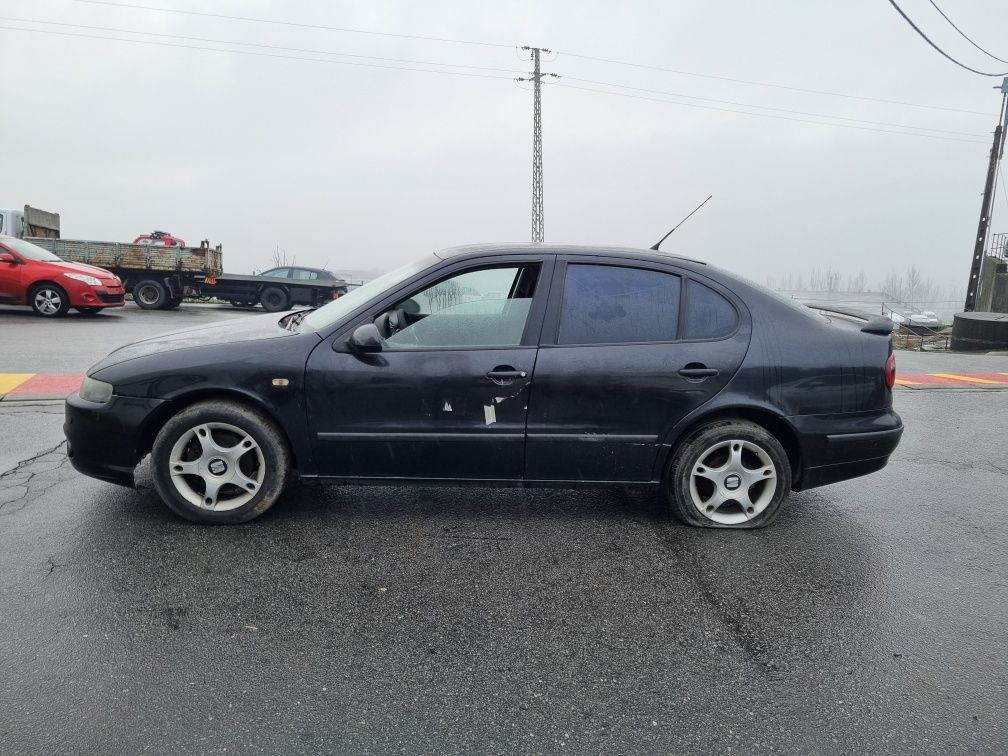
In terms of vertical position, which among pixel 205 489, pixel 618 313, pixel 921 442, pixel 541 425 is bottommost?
pixel 921 442

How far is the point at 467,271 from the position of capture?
384cm

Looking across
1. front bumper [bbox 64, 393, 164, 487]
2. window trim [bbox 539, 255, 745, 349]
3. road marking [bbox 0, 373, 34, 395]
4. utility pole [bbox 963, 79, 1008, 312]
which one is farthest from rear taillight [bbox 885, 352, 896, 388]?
utility pole [bbox 963, 79, 1008, 312]

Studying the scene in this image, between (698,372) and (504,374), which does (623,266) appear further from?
(504,374)

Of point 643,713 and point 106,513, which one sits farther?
point 106,513

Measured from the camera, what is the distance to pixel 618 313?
3.79 meters

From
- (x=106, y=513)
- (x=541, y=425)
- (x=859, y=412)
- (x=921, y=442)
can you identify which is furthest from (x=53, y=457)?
(x=921, y=442)

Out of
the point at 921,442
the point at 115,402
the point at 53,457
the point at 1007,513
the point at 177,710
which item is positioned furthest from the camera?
the point at 921,442

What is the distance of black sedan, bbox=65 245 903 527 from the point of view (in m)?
3.64

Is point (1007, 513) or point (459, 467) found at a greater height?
point (459, 467)

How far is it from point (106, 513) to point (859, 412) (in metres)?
4.17

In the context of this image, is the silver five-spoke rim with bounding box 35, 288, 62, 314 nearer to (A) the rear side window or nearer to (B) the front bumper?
(B) the front bumper

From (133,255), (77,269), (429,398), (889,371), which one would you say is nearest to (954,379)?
(889,371)

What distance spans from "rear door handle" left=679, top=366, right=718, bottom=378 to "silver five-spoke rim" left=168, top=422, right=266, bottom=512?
7.39 ft

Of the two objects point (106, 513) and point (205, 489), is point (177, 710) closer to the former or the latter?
point (205, 489)
